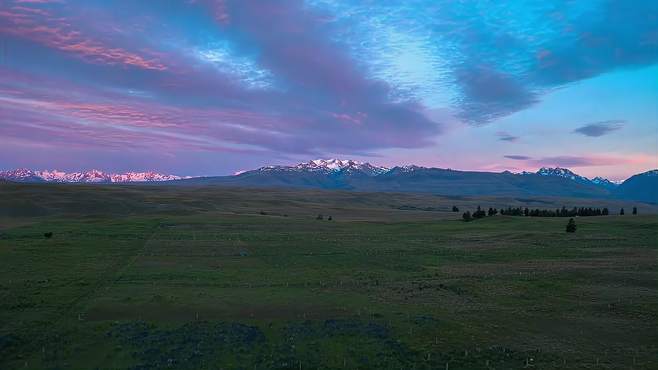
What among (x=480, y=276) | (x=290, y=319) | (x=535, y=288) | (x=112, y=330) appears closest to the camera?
(x=112, y=330)

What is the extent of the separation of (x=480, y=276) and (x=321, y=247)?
22.1 metres

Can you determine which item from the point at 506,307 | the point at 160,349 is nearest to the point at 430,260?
the point at 506,307

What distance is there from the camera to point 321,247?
55062 mm

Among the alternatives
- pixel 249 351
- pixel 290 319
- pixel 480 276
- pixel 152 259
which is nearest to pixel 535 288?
pixel 480 276

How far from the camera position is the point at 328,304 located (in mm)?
28547

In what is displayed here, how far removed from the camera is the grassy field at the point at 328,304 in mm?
20469

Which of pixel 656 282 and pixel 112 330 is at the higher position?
pixel 656 282

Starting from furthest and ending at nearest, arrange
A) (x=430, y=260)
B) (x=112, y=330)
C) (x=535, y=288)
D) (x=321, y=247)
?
1. (x=321, y=247)
2. (x=430, y=260)
3. (x=535, y=288)
4. (x=112, y=330)

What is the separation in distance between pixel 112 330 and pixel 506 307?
21547mm

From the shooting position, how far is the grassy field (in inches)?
806

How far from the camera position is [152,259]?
45.2m

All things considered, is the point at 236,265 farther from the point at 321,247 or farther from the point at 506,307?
the point at 506,307

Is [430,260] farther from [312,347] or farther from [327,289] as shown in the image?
[312,347]

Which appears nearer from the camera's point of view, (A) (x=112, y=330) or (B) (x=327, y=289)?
(A) (x=112, y=330)
